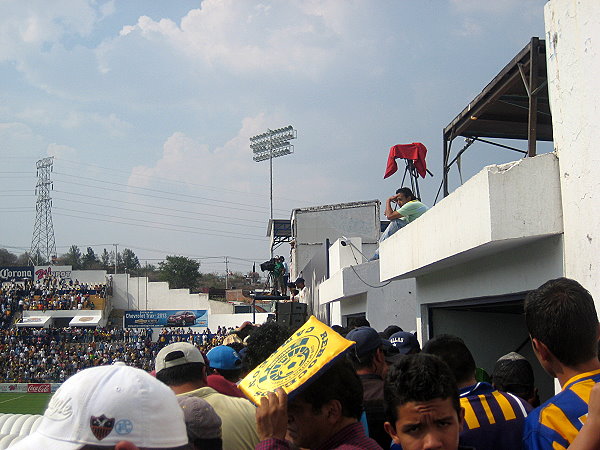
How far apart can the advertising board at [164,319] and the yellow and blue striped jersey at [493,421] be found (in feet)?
161

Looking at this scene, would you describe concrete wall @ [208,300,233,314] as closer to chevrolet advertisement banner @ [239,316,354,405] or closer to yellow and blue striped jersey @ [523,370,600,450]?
chevrolet advertisement banner @ [239,316,354,405]

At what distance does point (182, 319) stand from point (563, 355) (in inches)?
2030

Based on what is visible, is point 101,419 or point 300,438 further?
point 300,438

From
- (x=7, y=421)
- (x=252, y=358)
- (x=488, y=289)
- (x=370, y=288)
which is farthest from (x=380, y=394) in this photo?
(x=370, y=288)

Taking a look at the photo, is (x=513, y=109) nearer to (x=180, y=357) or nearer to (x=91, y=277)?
(x=180, y=357)

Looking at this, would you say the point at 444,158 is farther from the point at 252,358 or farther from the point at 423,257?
the point at 252,358

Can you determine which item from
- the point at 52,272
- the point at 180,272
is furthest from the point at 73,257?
the point at 52,272

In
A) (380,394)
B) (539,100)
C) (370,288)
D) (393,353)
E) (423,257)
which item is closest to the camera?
(380,394)

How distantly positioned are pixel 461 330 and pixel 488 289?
2.36 meters

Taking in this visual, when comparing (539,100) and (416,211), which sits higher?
(539,100)

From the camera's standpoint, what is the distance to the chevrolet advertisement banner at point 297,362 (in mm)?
2299

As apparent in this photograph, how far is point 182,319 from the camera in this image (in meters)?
52.3

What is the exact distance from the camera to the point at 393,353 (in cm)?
528

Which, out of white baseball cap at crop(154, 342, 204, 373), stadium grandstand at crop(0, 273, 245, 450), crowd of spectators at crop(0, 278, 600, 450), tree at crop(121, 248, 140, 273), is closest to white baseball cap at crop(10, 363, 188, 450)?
crowd of spectators at crop(0, 278, 600, 450)
